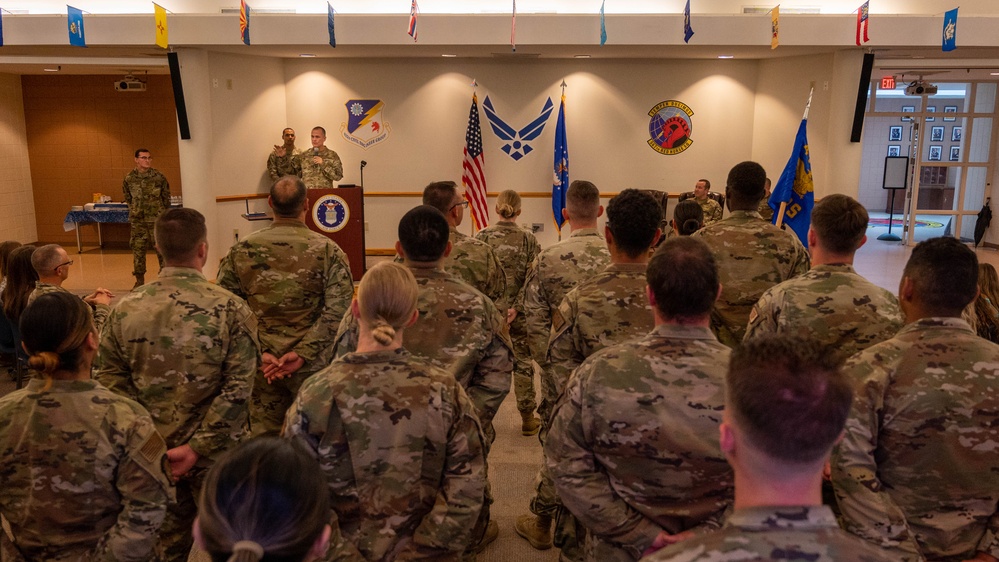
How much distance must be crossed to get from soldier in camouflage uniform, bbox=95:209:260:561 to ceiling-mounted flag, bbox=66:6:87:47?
6491 millimetres

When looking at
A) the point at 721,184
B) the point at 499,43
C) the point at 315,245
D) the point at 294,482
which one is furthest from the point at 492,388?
the point at 721,184

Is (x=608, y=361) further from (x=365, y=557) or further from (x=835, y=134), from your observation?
(x=835, y=134)

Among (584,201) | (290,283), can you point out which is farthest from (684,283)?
(290,283)

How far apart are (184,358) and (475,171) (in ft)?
23.6

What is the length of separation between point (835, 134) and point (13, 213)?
12110mm

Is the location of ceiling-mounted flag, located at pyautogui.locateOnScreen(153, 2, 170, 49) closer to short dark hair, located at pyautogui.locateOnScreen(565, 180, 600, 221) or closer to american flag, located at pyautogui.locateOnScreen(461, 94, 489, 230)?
american flag, located at pyautogui.locateOnScreen(461, 94, 489, 230)

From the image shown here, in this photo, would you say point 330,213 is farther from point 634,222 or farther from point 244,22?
point 634,222

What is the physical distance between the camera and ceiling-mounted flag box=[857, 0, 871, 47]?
7.61 meters

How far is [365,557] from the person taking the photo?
190 cm

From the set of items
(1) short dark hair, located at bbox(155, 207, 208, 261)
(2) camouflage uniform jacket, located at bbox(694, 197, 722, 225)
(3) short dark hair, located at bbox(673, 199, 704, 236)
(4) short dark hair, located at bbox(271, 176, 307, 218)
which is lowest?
(2) camouflage uniform jacket, located at bbox(694, 197, 722, 225)

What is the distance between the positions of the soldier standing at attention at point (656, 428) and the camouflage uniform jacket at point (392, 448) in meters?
0.25

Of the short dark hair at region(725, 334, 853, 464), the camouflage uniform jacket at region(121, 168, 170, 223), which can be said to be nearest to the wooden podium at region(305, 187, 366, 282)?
the camouflage uniform jacket at region(121, 168, 170, 223)

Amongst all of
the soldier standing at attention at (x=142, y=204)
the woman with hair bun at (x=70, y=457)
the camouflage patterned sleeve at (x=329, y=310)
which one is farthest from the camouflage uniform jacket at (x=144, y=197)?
the woman with hair bun at (x=70, y=457)

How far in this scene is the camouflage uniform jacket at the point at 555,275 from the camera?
3.49m
